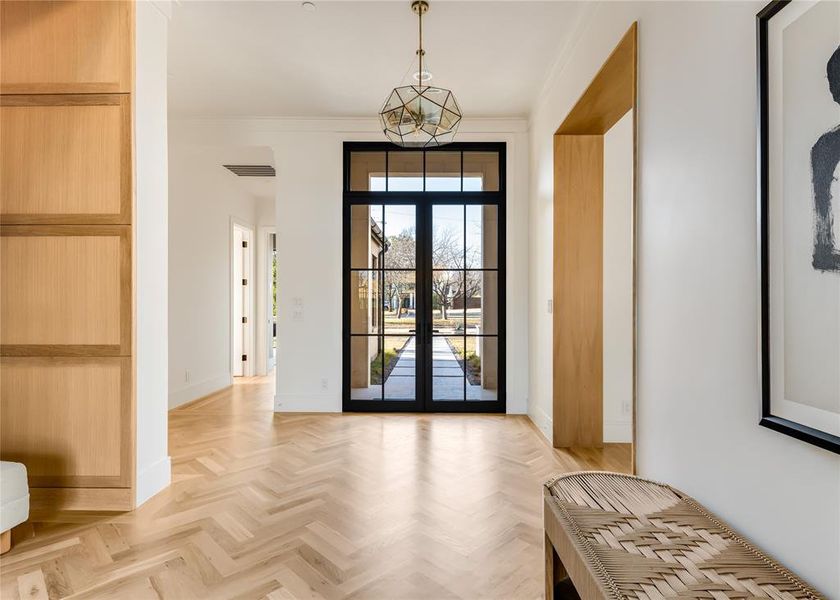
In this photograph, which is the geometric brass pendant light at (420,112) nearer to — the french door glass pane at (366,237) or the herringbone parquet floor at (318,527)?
the french door glass pane at (366,237)

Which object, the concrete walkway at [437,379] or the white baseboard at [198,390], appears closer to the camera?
the concrete walkway at [437,379]

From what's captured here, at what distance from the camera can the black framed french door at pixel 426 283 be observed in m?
4.78

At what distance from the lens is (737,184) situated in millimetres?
1354

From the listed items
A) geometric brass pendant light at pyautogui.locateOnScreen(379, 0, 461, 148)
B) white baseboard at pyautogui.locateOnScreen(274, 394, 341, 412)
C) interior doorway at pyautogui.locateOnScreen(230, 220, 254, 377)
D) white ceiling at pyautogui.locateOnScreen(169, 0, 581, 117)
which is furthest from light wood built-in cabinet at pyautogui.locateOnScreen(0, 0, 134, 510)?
interior doorway at pyautogui.locateOnScreen(230, 220, 254, 377)

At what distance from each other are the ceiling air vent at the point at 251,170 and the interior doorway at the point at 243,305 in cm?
100

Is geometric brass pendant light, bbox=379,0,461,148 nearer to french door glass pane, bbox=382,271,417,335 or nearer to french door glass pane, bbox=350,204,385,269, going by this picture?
french door glass pane, bbox=350,204,385,269

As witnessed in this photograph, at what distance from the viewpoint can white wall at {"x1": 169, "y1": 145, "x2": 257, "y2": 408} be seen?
504cm

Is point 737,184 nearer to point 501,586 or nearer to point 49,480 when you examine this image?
point 501,586

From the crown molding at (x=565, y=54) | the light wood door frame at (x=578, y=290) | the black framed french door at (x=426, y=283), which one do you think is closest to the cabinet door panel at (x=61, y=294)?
the black framed french door at (x=426, y=283)

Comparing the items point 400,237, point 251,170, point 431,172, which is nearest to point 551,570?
point 400,237

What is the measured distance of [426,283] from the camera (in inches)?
188

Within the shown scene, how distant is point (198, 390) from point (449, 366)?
2999mm

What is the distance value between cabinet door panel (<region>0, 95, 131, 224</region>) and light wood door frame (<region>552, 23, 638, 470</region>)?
2975 millimetres

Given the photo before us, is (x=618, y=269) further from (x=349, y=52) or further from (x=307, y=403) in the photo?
(x=307, y=403)
